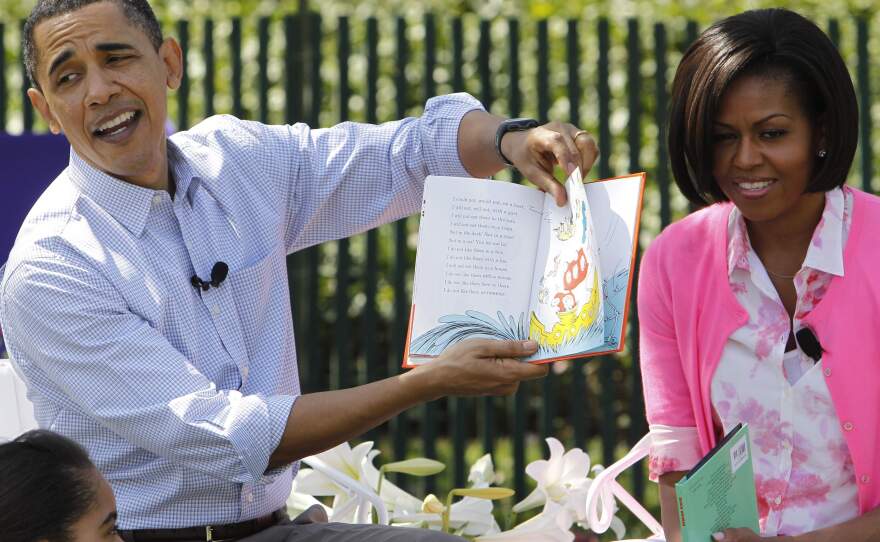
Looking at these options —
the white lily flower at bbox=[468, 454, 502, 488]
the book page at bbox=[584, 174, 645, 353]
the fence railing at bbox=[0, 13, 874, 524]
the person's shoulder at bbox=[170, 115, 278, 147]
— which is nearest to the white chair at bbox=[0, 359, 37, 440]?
the person's shoulder at bbox=[170, 115, 278, 147]

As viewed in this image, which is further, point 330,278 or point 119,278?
point 330,278

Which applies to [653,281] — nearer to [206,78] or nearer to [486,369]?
[486,369]

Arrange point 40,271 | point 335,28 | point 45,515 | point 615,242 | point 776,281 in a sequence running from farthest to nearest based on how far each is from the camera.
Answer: point 335,28 < point 776,281 < point 40,271 < point 615,242 < point 45,515

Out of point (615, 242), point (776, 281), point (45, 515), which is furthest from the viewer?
point (776, 281)

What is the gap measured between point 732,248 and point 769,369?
275 mm

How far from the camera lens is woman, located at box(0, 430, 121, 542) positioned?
2.40 metres

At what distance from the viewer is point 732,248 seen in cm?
301

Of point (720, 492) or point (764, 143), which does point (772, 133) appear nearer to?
point (764, 143)

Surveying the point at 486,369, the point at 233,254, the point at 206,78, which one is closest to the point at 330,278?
the point at 206,78

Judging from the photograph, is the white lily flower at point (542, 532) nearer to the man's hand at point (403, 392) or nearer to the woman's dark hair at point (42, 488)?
the man's hand at point (403, 392)

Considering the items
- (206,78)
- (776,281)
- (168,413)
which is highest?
(206,78)

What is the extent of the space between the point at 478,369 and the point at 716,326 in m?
0.61

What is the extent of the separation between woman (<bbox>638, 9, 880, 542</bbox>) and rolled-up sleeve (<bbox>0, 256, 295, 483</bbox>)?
891mm

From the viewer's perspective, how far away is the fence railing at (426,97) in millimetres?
6090
